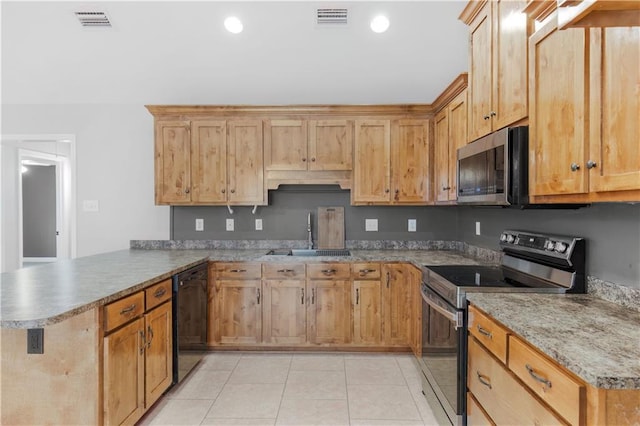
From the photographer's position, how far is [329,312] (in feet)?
10.2

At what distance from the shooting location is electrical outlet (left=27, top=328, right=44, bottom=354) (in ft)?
5.16

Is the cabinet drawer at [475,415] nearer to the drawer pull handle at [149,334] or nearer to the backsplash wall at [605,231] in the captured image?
the backsplash wall at [605,231]

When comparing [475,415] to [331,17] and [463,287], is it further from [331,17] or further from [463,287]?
[331,17]

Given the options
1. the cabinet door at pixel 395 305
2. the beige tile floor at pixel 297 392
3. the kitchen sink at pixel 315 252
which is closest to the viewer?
the beige tile floor at pixel 297 392

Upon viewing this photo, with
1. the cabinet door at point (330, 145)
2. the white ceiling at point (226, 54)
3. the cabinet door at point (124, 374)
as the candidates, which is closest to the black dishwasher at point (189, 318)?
the cabinet door at point (124, 374)

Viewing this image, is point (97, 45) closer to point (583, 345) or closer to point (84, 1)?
point (84, 1)

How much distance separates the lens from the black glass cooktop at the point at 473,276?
1921 millimetres

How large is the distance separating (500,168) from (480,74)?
0.73m

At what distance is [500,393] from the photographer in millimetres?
1427

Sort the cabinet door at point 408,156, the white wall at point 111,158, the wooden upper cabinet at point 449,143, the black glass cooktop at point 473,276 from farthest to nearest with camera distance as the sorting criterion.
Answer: the white wall at point 111,158 < the cabinet door at point 408,156 < the wooden upper cabinet at point 449,143 < the black glass cooktop at point 473,276

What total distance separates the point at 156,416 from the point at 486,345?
2098 mm

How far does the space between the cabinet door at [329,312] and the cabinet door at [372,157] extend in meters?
0.97

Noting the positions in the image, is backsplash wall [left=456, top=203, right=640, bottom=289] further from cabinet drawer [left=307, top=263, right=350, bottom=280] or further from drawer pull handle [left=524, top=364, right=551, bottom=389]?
cabinet drawer [left=307, top=263, right=350, bottom=280]

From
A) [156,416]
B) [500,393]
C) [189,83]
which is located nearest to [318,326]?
[156,416]
